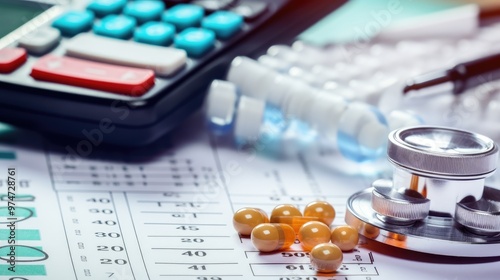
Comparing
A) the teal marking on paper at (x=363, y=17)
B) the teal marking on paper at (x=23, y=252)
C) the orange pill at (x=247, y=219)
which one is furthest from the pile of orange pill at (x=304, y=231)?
the teal marking on paper at (x=363, y=17)

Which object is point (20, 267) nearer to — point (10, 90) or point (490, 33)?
point (10, 90)

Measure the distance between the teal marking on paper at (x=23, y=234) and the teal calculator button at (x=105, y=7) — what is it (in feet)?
0.94

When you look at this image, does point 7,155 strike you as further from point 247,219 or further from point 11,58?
point 247,219

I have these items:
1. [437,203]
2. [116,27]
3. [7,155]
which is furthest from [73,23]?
[437,203]

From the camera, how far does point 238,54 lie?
0.73 m

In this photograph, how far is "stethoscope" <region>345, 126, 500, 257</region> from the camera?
0.50m

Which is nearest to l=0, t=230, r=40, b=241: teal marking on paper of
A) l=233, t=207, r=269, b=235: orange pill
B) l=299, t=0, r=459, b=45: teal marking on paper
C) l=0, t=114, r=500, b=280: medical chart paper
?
l=0, t=114, r=500, b=280: medical chart paper

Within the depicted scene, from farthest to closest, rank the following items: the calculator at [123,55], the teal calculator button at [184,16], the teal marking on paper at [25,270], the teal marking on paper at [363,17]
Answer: the teal marking on paper at [363,17], the teal calculator button at [184,16], the calculator at [123,55], the teal marking on paper at [25,270]

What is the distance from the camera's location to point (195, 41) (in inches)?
27.5

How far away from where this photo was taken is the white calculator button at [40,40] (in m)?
0.69

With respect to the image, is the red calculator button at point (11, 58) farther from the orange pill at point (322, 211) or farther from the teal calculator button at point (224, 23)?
the orange pill at point (322, 211)

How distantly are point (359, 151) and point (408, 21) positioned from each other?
13.5 inches

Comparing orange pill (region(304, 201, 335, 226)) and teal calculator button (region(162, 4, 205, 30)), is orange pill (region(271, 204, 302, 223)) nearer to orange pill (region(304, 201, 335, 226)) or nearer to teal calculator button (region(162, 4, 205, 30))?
orange pill (region(304, 201, 335, 226))

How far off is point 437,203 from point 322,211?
3.0 inches
